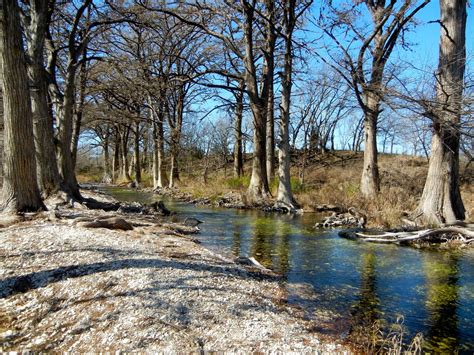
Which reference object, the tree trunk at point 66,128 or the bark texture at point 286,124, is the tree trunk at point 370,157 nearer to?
the bark texture at point 286,124

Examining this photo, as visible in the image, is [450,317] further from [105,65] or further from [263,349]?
A: [105,65]

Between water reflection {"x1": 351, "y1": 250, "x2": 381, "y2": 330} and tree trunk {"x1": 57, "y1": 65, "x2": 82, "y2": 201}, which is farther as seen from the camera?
tree trunk {"x1": 57, "y1": 65, "x2": 82, "y2": 201}

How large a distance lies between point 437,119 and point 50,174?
36.6 ft

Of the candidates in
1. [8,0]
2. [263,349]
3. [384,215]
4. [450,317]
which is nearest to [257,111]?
[384,215]

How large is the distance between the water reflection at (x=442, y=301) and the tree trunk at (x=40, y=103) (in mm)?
10457

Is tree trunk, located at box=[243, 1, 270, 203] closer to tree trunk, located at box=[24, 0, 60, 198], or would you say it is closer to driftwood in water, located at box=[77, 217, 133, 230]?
tree trunk, located at box=[24, 0, 60, 198]

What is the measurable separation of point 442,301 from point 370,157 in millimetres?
12383

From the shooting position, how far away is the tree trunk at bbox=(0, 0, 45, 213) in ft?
27.2

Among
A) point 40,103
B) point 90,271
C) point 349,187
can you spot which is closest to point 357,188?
point 349,187

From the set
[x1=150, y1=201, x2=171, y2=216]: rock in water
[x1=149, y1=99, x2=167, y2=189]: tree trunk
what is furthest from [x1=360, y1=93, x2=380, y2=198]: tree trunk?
[x1=149, y1=99, x2=167, y2=189]: tree trunk

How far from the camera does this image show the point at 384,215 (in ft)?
41.0

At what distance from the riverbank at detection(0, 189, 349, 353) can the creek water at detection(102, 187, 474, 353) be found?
2.02ft

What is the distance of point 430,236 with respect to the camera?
32.9 ft

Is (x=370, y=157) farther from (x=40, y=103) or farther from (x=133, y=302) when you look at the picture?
(x=133, y=302)
